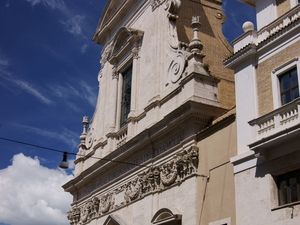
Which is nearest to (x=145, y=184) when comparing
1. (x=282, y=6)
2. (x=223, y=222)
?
(x=223, y=222)

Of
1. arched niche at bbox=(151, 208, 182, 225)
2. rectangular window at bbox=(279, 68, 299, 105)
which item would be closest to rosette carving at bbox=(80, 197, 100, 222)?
arched niche at bbox=(151, 208, 182, 225)

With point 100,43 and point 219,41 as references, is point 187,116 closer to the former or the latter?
point 219,41

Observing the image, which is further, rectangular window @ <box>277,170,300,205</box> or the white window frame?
the white window frame

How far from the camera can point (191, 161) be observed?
1602 cm

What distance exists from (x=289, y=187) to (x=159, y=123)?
7.16m

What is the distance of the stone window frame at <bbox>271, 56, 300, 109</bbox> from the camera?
12047 millimetres

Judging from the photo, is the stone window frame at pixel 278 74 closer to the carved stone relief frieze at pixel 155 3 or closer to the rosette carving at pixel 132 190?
the rosette carving at pixel 132 190

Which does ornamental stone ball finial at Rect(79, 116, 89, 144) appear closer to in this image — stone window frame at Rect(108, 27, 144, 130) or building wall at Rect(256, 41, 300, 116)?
stone window frame at Rect(108, 27, 144, 130)

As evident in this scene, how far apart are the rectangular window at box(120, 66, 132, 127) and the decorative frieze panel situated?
145 inches

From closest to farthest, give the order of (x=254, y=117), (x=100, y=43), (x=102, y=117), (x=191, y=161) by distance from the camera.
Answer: (x=254, y=117), (x=191, y=161), (x=102, y=117), (x=100, y=43)

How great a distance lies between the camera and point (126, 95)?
23391 mm

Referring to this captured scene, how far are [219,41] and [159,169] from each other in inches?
279

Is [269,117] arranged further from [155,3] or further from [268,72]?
[155,3]

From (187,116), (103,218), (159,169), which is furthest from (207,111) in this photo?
(103,218)
